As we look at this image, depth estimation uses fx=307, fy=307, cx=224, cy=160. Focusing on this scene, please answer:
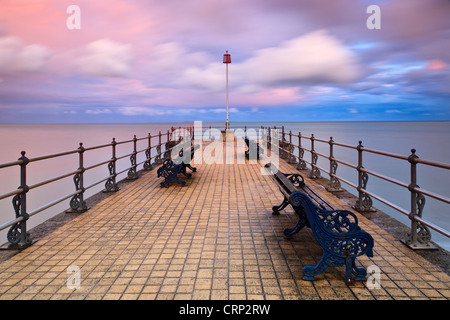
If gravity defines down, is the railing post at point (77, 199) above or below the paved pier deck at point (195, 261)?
above

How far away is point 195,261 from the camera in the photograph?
3797 mm

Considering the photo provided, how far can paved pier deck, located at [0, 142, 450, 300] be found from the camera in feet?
10.1

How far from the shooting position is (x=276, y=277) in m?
3.36

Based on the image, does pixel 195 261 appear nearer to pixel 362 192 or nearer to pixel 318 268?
pixel 318 268

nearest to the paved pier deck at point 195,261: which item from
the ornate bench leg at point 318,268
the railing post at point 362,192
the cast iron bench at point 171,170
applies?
the ornate bench leg at point 318,268

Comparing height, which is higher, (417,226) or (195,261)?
(417,226)

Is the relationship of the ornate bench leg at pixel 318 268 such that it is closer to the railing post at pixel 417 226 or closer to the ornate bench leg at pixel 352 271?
the ornate bench leg at pixel 352 271

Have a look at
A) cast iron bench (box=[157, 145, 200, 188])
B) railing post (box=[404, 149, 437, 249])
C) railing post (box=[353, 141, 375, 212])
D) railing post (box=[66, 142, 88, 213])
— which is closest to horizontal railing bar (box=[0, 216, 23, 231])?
railing post (box=[66, 142, 88, 213])

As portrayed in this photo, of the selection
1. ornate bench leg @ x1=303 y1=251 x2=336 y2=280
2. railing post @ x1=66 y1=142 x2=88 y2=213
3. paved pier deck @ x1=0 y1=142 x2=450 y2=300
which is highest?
railing post @ x1=66 y1=142 x2=88 y2=213

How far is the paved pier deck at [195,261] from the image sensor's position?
121 inches

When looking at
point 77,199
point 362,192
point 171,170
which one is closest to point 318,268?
point 362,192

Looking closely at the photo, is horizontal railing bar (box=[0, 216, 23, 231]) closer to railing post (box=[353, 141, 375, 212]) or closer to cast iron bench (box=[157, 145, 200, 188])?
cast iron bench (box=[157, 145, 200, 188])
